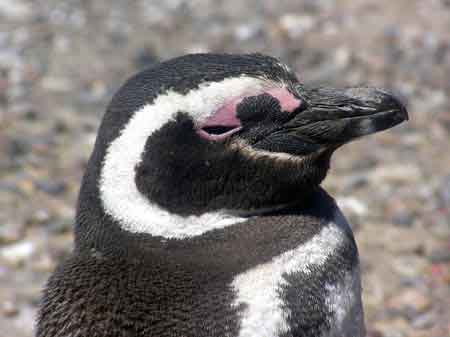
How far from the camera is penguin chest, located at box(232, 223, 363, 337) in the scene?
2.15m

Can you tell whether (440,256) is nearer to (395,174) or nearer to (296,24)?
(395,174)

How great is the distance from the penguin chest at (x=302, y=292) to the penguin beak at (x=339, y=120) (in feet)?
0.76

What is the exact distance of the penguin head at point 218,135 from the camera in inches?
87.3

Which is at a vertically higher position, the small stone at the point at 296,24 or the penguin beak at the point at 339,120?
the penguin beak at the point at 339,120

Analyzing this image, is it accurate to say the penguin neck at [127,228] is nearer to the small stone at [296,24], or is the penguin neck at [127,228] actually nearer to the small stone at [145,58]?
the small stone at [145,58]

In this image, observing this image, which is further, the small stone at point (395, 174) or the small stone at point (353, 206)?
the small stone at point (395, 174)

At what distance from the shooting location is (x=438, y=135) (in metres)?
5.26

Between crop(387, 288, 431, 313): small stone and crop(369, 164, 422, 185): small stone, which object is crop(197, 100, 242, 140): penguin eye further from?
crop(369, 164, 422, 185): small stone

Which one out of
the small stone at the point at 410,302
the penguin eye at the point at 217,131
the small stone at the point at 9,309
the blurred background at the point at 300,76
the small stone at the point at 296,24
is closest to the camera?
the penguin eye at the point at 217,131

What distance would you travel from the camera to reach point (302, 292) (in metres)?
2.20

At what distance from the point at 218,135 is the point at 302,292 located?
1.45 ft

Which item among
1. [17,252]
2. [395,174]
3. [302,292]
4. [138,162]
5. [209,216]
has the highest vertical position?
[138,162]

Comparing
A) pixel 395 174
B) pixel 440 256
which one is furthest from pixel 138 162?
pixel 395 174

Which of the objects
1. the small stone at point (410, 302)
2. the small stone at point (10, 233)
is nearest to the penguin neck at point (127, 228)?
the small stone at point (410, 302)
